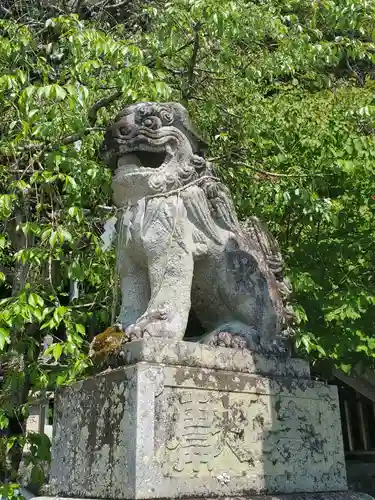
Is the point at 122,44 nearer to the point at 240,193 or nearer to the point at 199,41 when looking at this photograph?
the point at 199,41

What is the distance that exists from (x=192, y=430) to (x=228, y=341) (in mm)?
637

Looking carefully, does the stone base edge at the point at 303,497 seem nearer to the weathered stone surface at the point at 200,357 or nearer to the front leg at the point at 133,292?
the weathered stone surface at the point at 200,357

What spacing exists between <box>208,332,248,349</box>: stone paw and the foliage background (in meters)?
1.13

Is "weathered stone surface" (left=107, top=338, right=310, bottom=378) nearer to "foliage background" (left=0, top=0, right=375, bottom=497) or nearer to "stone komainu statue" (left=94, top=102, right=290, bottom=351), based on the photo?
"stone komainu statue" (left=94, top=102, right=290, bottom=351)

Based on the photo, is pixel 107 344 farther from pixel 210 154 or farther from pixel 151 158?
pixel 210 154

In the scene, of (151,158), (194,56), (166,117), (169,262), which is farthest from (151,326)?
(194,56)

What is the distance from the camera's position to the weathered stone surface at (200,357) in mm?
3068

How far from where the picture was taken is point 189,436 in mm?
3021

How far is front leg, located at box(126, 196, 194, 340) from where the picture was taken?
3350mm

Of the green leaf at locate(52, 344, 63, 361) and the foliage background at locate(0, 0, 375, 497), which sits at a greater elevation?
the foliage background at locate(0, 0, 375, 497)

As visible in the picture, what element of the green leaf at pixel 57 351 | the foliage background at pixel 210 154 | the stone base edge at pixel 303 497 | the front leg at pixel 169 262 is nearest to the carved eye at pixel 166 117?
the front leg at pixel 169 262

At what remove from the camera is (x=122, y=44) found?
5.21m

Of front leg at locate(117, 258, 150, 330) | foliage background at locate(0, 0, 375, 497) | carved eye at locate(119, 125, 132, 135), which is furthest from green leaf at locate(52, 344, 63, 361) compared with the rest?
carved eye at locate(119, 125, 132, 135)

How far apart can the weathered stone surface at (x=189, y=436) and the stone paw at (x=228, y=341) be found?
18 centimetres
